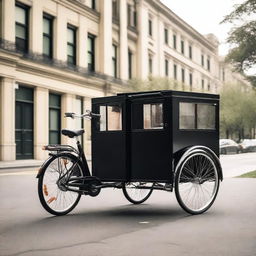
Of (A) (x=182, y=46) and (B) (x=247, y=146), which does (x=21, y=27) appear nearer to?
(B) (x=247, y=146)

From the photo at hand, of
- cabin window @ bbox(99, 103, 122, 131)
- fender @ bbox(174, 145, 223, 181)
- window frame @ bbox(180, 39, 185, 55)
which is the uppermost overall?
window frame @ bbox(180, 39, 185, 55)

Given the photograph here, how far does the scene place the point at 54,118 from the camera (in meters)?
28.7

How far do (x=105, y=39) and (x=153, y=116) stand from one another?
27003 mm

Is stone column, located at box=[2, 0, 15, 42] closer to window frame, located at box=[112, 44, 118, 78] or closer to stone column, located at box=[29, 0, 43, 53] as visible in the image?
stone column, located at box=[29, 0, 43, 53]

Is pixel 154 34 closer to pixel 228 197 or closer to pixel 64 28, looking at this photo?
pixel 64 28

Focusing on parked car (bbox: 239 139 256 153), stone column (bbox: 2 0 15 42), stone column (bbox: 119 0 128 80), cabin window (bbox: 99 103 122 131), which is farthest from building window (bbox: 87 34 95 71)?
cabin window (bbox: 99 103 122 131)

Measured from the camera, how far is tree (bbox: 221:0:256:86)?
966 inches

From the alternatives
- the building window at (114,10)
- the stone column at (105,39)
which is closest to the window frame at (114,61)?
the stone column at (105,39)

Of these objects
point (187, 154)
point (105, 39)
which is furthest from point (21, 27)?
point (187, 154)

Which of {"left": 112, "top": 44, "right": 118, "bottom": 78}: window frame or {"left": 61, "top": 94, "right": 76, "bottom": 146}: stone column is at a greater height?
{"left": 112, "top": 44, "right": 118, "bottom": 78}: window frame

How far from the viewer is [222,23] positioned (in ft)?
84.7

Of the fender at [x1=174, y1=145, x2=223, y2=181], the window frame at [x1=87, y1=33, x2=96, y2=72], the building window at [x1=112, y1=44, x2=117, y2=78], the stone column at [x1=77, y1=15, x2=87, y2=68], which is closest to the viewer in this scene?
the fender at [x1=174, y1=145, x2=223, y2=181]

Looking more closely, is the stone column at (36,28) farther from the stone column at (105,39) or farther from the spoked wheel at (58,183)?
the spoked wheel at (58,183)

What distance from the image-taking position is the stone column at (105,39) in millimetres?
33219
